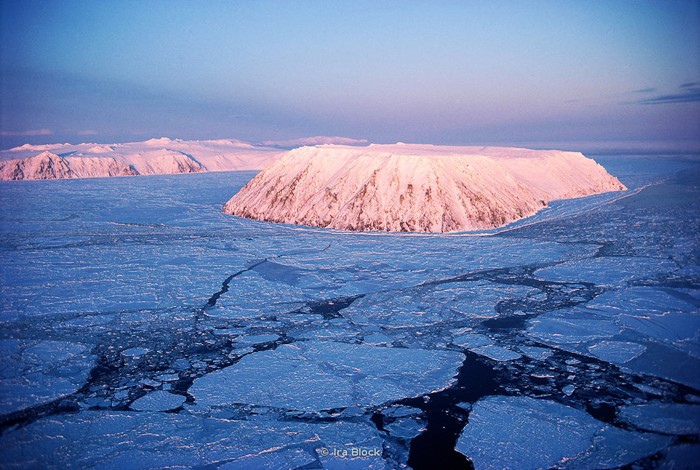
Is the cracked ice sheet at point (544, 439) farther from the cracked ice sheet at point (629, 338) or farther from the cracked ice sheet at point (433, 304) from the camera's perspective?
the cracked ice sheet at point (433, 304)

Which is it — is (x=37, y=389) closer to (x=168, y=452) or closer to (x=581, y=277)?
(x=168, y=452)

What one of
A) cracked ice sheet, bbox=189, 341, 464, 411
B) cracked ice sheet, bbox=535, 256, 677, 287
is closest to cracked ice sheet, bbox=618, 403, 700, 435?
cracked ice sheet, bbox=189, 341, 464, 411

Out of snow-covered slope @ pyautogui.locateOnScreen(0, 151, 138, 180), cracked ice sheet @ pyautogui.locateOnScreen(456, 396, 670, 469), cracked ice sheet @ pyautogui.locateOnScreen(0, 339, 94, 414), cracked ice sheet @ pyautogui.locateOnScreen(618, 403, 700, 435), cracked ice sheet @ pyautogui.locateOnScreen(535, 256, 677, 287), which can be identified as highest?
snow-covered slope @ pyautogui.locateOnScreen(0, 151, 138, 180)

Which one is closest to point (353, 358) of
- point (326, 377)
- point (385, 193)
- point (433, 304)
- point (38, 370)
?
point (326, 377)

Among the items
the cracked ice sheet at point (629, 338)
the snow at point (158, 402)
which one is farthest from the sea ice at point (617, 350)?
the snow at point (158, 402)

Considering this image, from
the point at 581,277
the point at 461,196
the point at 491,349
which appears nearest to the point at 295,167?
the point at 461,196

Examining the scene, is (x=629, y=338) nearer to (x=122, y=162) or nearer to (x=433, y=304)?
(x=433, y=304)

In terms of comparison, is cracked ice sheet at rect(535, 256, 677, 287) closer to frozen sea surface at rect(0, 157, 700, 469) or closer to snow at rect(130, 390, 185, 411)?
frozen sea surface at rect(0, 157, 700, 469)
